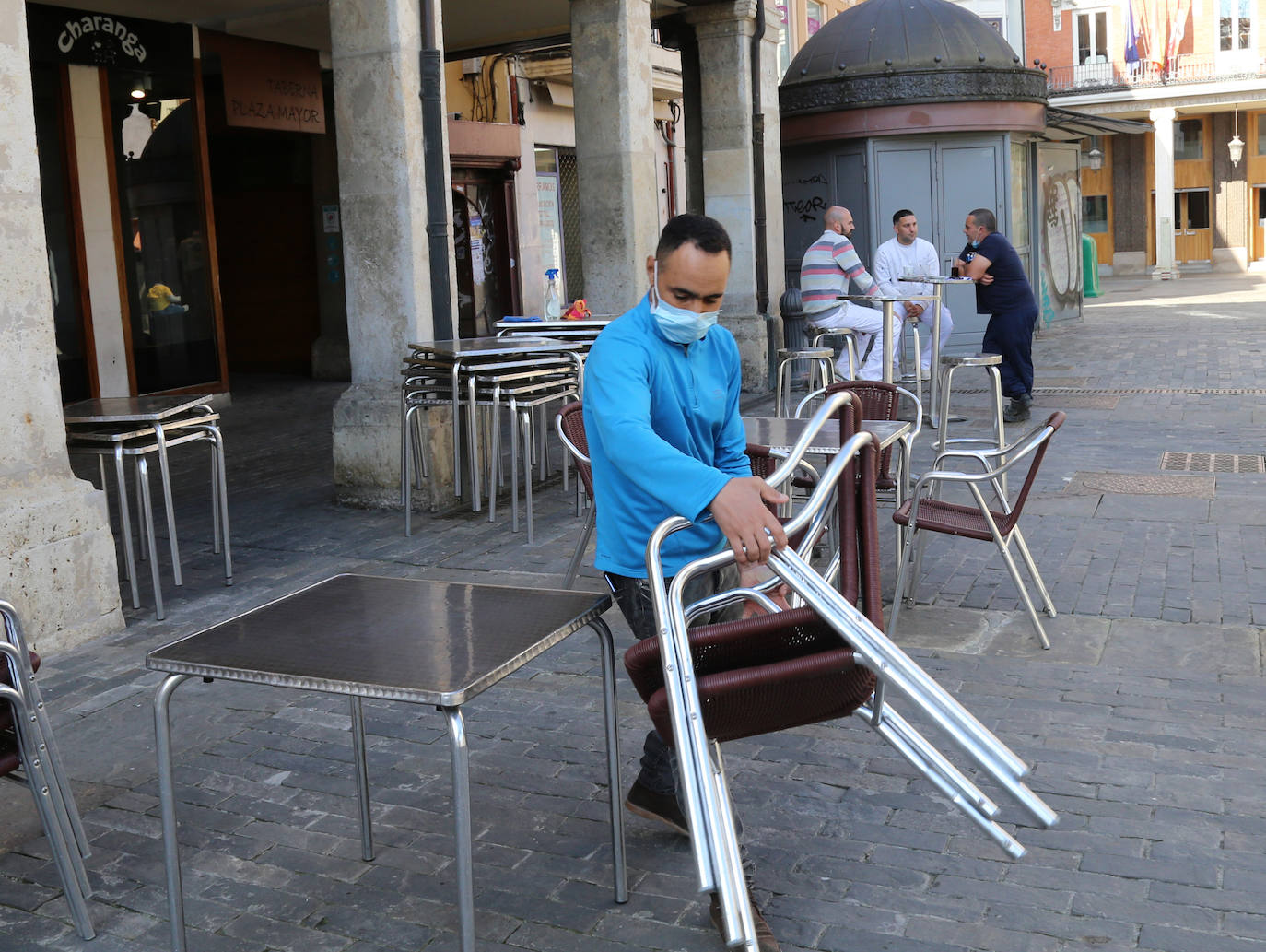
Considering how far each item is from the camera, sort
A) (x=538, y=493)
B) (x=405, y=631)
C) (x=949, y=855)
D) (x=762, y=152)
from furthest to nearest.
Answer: (x=762, y=152)
(x=538, y=493)
(x=949, y=855)
(x=405, y=631)

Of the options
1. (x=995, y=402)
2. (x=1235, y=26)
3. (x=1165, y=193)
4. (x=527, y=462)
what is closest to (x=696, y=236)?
(x=995, y=402)

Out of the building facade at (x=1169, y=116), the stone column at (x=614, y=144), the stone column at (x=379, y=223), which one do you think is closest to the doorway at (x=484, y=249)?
the stone column at (x=614, y=144)

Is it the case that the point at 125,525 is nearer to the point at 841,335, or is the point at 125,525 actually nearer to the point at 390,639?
the point at 390,639

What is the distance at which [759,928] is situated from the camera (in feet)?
9.61

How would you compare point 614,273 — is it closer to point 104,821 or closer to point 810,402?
point 810,402

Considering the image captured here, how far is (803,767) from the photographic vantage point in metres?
3.97

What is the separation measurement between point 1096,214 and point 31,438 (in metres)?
41.5

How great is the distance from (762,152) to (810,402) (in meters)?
6.63

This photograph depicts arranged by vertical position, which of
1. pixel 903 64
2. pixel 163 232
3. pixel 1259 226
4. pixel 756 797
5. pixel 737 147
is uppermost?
pixel 903 64

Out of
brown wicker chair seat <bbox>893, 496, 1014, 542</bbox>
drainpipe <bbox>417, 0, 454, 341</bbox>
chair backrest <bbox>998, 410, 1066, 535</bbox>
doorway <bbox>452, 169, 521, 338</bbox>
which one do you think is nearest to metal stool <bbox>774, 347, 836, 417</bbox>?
drainpipe <bbox>417, 0, 454, 341</bbox>

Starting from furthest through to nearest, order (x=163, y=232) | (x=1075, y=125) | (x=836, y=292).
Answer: (x=1075, y=125) < (x=163, y=232) < (x=836, y=292)

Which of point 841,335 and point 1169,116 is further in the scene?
point 1169,116

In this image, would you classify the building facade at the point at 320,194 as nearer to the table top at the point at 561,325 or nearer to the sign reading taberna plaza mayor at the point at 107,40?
the sign reading taberna plaza mayor at the point at 107,40

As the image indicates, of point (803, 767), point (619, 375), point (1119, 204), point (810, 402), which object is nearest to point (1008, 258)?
point (810, 402)
